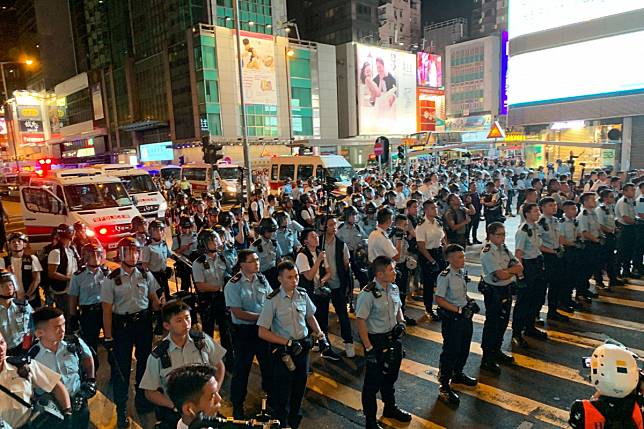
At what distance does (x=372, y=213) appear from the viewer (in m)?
9.22

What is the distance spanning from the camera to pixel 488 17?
9794cm

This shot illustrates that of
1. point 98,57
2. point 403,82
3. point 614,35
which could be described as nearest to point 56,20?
point 98,57

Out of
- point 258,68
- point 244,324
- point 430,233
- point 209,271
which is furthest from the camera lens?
point 258,68

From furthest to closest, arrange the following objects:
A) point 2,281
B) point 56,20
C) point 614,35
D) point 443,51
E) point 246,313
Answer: point 443,51, point 56,20, point 614,35, point 246,313, point 2,281

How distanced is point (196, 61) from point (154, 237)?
41884 millimetres

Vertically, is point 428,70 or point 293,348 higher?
point 428,70

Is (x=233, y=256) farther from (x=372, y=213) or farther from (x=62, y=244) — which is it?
(x=372, y=213)

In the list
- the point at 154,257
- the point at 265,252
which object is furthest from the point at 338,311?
the point at 154,257

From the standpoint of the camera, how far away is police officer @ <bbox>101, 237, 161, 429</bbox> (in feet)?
15.8

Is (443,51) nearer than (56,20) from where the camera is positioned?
No

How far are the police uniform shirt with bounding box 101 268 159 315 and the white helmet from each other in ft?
14.2

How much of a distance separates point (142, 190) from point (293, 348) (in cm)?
1524

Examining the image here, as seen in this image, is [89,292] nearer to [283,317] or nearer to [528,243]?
[283,317]

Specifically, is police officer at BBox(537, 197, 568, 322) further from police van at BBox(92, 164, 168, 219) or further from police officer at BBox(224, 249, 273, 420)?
police van at BBox(92, 164, 168, 219)
